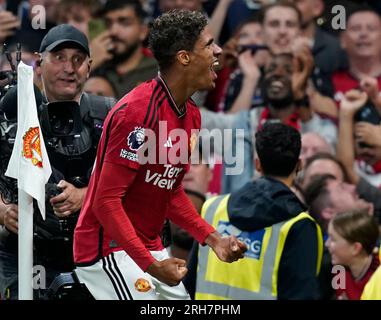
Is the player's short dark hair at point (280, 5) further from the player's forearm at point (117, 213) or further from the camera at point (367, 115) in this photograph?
the player's forearm at point (117, 213)

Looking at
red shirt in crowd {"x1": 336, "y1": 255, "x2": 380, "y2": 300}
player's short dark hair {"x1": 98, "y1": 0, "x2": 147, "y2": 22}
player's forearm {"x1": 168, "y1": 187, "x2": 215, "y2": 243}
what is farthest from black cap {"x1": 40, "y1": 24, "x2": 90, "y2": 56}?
player's short dark hair {"x1": 98, "y1": 0, "x2": 147, "y2": 22}

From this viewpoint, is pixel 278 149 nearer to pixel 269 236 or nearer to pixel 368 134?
pixel 269 236

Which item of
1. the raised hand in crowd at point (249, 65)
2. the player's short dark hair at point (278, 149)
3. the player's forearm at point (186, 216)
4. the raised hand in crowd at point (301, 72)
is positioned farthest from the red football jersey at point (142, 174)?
the raised hand in crowd at point (249, 65)

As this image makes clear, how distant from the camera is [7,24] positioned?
358 inches

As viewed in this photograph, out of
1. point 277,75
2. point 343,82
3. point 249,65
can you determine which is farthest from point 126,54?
point 343,82

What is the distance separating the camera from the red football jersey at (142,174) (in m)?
5.00

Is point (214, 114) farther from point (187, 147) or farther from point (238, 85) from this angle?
point (187, 147)

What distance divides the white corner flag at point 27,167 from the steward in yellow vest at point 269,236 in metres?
1.52

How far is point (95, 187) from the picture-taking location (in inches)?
202

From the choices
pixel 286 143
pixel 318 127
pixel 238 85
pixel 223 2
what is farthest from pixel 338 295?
pixel 223 2

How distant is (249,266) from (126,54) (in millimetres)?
3226

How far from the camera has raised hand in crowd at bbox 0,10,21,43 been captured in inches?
354

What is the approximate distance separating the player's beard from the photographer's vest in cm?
292
